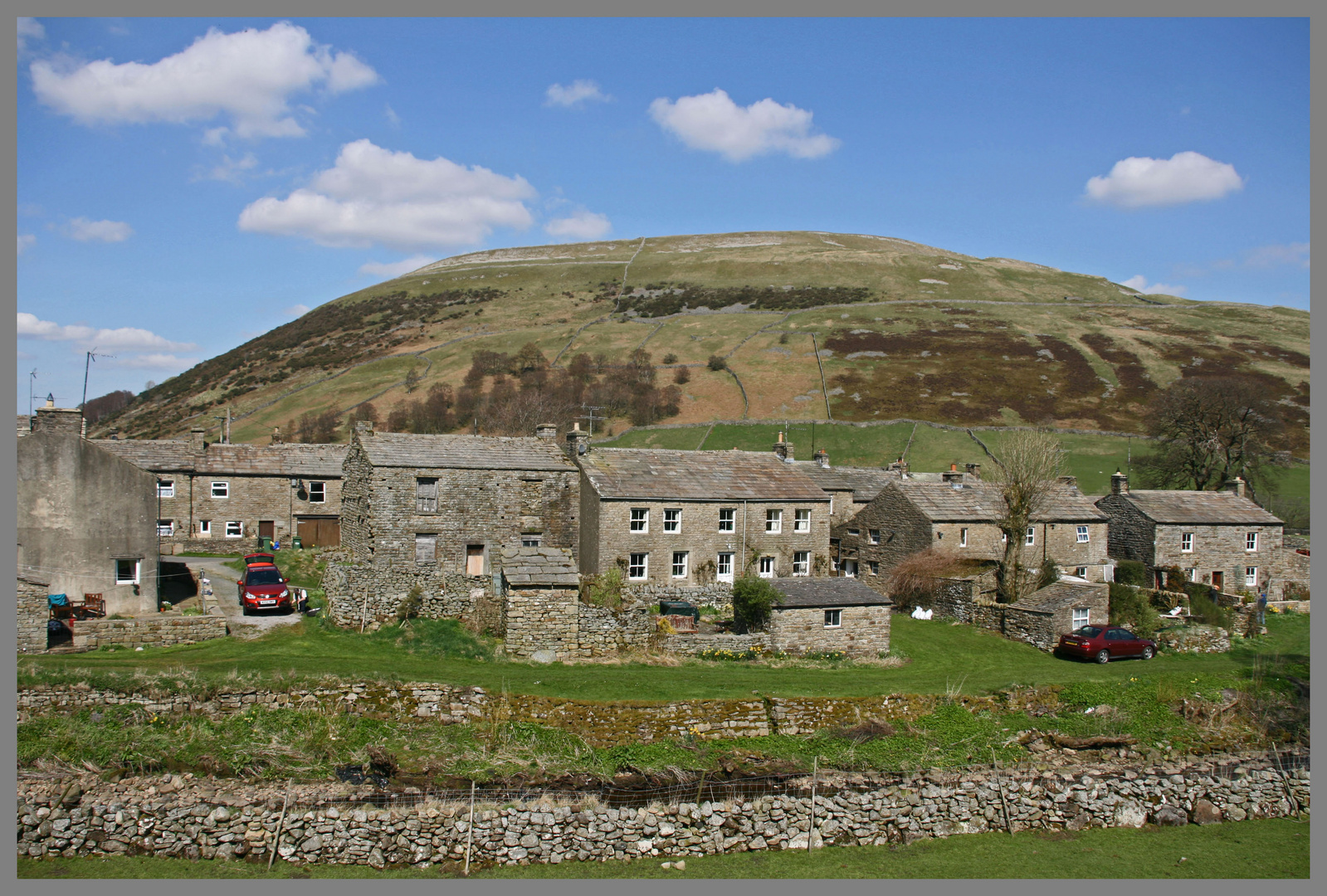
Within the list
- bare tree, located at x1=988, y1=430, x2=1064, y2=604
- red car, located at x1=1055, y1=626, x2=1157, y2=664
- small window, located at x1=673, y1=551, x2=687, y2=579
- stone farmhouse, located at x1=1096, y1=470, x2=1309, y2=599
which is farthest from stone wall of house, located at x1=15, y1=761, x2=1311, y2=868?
stone farmhouse, located at x1=1096, y1=470, x2=1309, y2=599

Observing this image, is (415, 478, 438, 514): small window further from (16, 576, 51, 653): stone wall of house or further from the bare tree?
the bare tree

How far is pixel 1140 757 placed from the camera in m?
21.0

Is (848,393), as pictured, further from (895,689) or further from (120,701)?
(120,701)

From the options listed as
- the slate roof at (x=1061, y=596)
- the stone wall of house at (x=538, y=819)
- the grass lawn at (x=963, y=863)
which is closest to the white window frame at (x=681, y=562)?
the slate roof at (x=1061, y=596)

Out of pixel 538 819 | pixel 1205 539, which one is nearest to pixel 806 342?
pixel 1205 539

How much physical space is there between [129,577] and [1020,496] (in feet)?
118

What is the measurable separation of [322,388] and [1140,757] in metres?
120

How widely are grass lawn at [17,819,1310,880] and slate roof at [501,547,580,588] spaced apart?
36.7 feet

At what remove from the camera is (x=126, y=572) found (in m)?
28.5

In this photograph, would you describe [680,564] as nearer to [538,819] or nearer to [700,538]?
[700,538]

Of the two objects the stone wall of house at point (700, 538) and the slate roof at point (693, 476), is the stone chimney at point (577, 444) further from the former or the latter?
the stone wall of house at point (700, 538)

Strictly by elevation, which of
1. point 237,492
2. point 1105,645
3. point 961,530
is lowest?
point 1105,645

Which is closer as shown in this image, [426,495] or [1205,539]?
[426,495]

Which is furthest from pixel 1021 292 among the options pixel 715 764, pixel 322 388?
pixel 715 764
